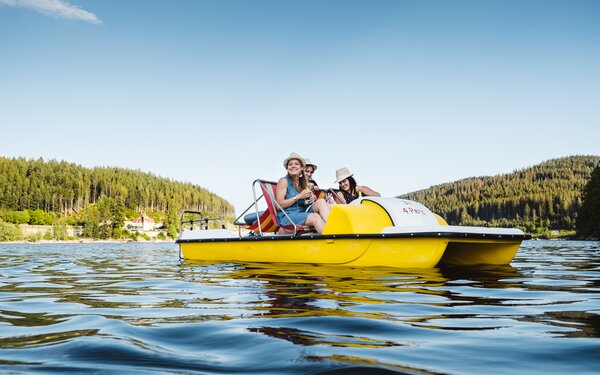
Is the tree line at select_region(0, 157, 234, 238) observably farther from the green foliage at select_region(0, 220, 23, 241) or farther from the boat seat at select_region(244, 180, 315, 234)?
the boat seat at select_region(244, 180, 315, 234)

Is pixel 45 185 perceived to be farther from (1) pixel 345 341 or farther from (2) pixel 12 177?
(1) pixel 345 341

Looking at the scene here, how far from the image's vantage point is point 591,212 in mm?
66812

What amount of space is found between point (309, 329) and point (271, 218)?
298 inches

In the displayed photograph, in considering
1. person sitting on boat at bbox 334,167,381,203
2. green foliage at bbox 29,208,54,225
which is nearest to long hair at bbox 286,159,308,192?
person sitting on boat at bbox 334,167,381,203

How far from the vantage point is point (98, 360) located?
2.50m

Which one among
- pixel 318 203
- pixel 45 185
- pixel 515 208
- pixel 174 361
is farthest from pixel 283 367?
pixel 45 185

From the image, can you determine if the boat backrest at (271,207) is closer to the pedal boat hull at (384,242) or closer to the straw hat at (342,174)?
the pedal boat hull at (384,242)

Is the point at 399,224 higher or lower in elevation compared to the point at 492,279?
higher

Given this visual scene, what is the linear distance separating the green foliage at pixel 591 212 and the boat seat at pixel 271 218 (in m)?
63.5

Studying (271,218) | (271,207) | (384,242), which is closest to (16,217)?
(271,218)

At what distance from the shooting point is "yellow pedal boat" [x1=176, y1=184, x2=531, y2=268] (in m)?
7.62

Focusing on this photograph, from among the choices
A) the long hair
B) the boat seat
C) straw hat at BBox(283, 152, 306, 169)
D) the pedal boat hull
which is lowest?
the pedal boat hull

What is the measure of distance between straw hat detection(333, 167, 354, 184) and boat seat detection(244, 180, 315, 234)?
50.1 inches

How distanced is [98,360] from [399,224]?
591 cm
